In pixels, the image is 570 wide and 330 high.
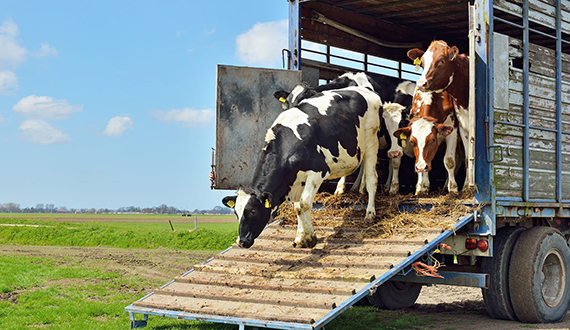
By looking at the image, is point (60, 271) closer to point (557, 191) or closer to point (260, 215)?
point (260, 215)

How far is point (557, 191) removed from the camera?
8758mm

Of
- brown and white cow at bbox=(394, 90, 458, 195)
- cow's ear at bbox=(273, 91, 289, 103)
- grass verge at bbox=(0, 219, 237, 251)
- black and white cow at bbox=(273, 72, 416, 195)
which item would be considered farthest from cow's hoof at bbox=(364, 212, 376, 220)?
grass verge at bbox=(0, 219, 237, 251)

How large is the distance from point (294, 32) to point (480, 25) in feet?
10.5

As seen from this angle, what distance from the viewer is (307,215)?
7.64 meters

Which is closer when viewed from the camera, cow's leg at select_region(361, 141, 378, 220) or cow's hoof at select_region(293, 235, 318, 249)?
cow's hoof at select_region(293, 235, 318, 249)

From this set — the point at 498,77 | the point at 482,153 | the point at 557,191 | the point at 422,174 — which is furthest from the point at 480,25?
the point at 557,191

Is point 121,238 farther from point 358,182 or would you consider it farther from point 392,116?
point 392,116

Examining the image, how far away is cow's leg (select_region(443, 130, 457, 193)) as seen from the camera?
8383mm

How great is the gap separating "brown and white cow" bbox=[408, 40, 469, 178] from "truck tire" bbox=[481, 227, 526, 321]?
1.31 m

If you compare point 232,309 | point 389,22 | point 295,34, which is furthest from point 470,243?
point 389,22

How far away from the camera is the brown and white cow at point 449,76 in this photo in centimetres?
818

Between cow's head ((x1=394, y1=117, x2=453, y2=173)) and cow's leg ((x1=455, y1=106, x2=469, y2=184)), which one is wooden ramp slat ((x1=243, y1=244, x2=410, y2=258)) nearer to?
cow's head ((x1=394, y1=117, x2=453, y2=173))

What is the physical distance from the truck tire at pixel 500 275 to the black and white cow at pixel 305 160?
173 centimetres

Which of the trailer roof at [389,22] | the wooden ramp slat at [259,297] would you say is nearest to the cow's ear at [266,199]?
the wooden ramp slat at [259,297]
